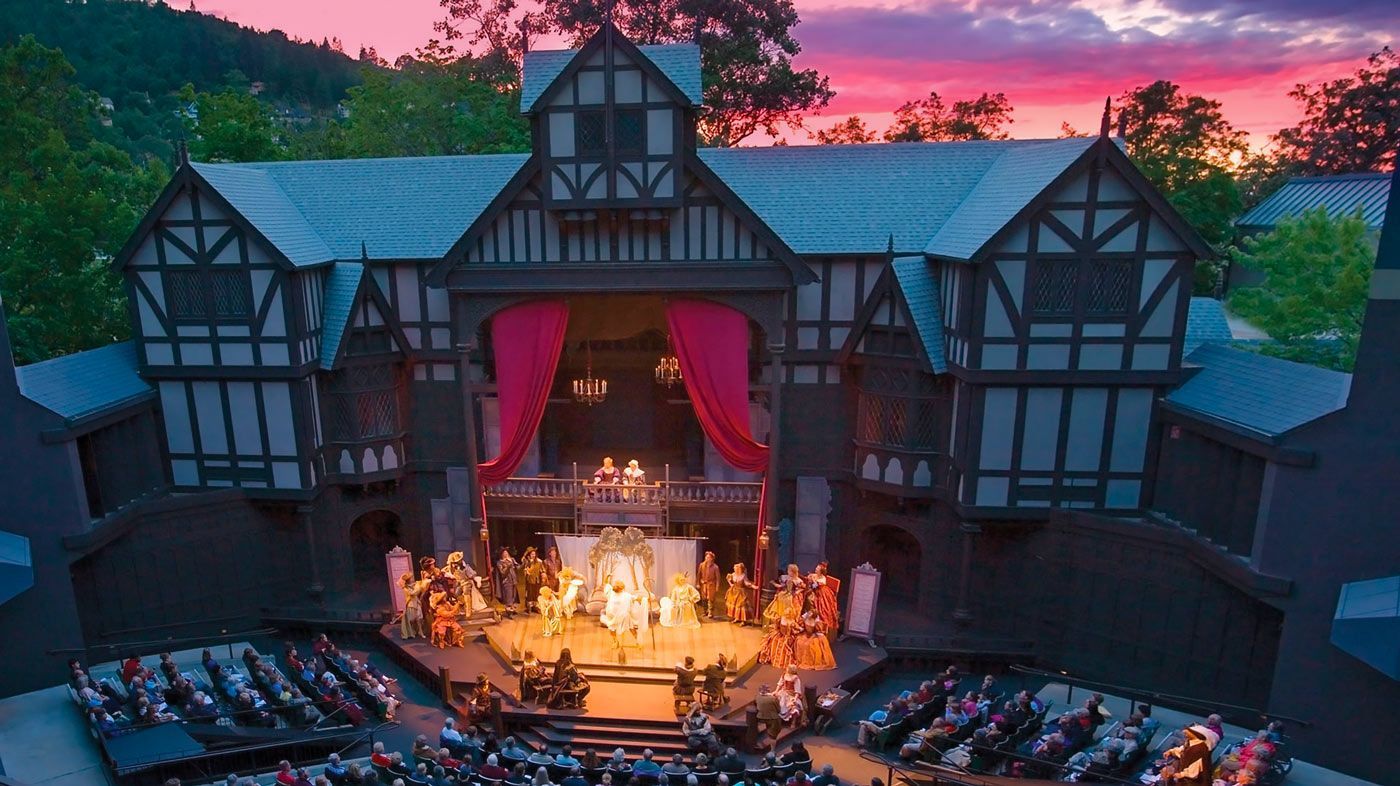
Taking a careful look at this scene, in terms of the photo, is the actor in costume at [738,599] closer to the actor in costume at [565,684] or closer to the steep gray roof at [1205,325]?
the actor in costume at [565,684]

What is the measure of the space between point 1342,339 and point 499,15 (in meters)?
34.6

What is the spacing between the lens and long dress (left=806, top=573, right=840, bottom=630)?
18547 mm

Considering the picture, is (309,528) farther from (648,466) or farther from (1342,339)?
(1342,339)

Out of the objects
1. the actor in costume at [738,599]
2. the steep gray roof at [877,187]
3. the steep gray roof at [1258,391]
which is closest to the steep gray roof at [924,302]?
the steep gray roof at [877,187]

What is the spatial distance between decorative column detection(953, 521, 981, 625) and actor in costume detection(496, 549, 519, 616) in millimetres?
11439

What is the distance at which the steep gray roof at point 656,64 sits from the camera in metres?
18.2

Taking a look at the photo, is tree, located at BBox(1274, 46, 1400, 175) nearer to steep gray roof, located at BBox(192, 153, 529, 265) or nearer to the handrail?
the handrail

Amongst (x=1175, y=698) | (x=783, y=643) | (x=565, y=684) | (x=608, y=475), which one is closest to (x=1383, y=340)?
(x=1175, y=698)

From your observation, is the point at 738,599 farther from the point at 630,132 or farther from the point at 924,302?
the point at 630,132

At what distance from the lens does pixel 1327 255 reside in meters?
21.4

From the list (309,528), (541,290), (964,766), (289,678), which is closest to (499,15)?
(541,290)


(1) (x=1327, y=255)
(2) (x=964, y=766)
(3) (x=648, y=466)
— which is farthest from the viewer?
(3) (x=648, y=466)

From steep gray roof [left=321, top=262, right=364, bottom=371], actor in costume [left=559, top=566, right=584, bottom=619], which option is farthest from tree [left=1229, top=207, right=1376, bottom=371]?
steep gray roof [left=321, top=262, right=364, bottom=371]

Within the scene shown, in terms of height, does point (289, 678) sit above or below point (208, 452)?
below
